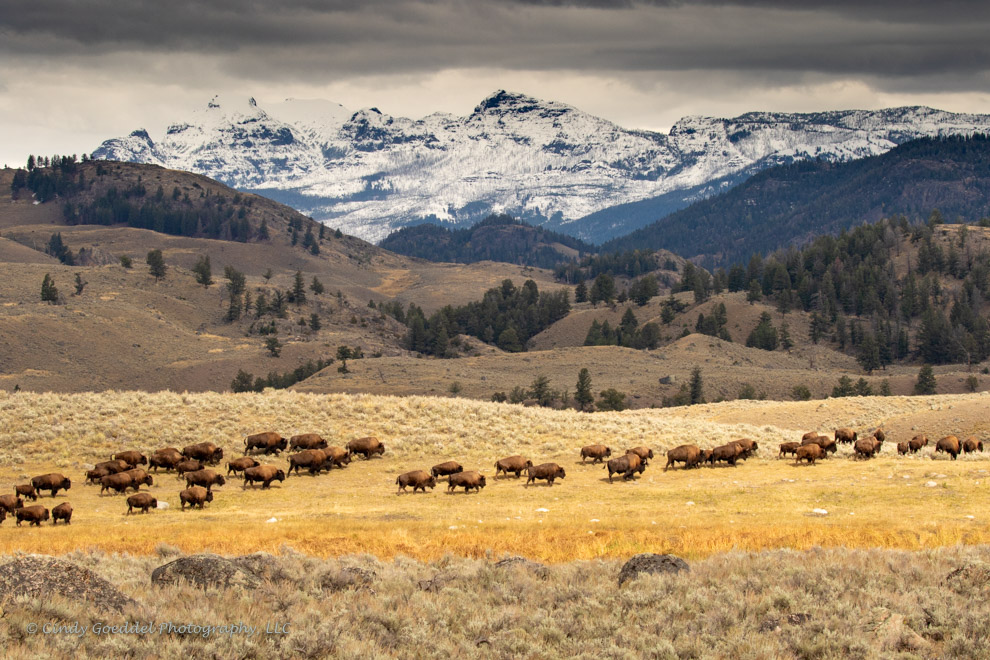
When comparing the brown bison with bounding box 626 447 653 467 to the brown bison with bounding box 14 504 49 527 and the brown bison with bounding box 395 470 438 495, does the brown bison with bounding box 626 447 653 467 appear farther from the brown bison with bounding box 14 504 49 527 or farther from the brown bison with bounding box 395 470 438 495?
the brown bison with bounding box 14 504 49 527

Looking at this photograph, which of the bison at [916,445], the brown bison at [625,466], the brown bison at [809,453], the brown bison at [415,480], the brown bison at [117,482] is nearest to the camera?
the brown bison at [117,482]

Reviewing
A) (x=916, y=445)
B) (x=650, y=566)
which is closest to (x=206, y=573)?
(x=650, y=566)

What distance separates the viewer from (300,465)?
3278cm

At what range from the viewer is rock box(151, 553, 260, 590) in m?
14.3

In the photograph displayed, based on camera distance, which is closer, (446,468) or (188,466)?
(188,466)

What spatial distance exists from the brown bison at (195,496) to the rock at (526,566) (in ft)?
46.2

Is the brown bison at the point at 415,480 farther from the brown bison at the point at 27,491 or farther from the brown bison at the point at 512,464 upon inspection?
the brown bison at the point at 27,491

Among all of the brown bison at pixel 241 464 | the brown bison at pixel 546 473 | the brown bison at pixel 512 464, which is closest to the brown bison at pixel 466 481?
the brown bison at pixel 546 473

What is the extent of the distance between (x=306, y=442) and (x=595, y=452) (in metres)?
12.6

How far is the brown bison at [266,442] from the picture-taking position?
35.0 m

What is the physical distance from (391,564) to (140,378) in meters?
141

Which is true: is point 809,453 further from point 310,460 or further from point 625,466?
point 310,460

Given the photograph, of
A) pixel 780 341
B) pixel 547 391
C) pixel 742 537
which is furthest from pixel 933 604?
pixel 780 341

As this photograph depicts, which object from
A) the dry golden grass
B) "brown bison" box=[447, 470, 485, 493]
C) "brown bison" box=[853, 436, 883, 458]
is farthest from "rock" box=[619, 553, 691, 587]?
"brown bison" box=[853, 436, 883, 458]
